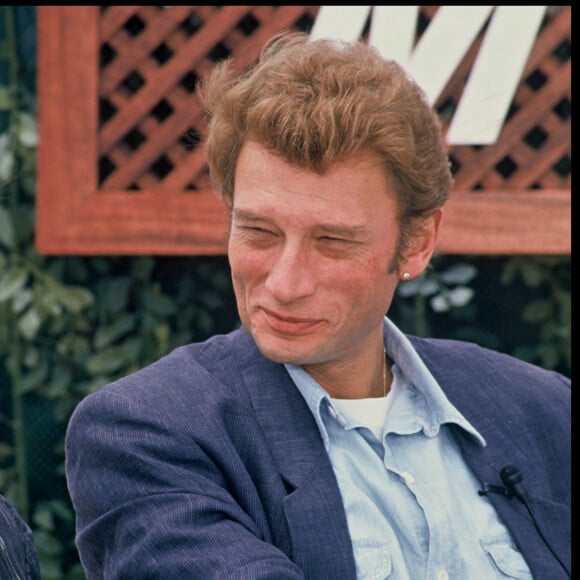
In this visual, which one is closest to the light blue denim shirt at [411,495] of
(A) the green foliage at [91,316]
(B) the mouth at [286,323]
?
(B) the mouth at [286,323]

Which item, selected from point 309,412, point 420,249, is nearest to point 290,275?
point 309,412

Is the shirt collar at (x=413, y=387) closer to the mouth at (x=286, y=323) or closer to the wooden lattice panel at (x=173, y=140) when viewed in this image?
the mouth at (x=286, y=323)

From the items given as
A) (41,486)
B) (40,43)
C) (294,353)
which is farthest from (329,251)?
(41,486)

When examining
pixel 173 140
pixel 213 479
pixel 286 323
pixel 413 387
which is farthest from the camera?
pixel 173 140

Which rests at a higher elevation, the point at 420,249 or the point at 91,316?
the point at 420,249

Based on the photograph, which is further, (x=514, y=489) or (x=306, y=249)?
(x=514, y=489)

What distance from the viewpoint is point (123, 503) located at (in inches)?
70.4

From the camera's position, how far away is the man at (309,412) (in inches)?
71.0

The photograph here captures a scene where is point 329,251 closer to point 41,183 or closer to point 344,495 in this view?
point 344,495

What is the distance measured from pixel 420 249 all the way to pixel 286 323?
38 cm

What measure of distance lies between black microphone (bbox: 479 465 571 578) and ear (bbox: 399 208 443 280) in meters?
0.42

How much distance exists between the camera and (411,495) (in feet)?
6.50

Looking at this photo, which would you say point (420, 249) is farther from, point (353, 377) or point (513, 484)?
point (513, 484)

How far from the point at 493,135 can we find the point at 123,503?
2020 millimetres
